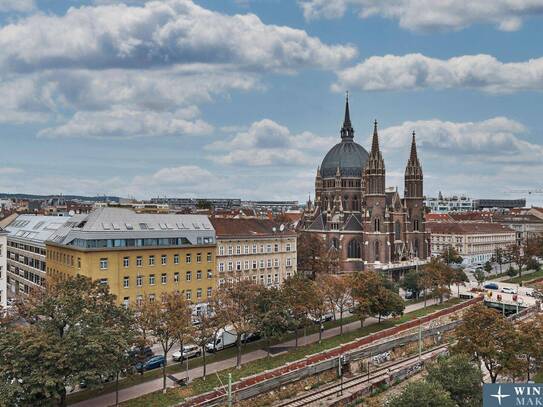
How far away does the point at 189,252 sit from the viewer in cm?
8150

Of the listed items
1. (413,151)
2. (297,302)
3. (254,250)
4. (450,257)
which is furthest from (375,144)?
(297,302)

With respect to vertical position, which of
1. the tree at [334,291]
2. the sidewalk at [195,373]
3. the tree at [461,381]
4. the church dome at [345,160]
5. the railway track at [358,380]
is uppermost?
the church dome at [345,160]

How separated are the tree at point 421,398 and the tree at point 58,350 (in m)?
22.6

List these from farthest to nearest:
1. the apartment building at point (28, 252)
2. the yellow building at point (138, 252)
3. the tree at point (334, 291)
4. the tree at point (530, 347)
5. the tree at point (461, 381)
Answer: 1. the apartment building at point (28, 252)
2. the tree at point (334, 291)
3. the yellow building at point (138, 252)
4. the tree at point (530, 347)
5. the tree at point (461, 381)

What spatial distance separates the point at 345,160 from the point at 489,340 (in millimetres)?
103540

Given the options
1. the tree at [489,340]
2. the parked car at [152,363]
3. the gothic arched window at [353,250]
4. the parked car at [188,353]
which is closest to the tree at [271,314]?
the parked car at [188,353]

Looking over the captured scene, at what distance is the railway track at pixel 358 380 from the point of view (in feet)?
171

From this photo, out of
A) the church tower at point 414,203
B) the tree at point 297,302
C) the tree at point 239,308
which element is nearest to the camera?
the tree at point 239,308

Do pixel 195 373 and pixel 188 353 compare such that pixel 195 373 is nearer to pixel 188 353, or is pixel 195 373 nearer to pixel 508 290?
pixel 188 353

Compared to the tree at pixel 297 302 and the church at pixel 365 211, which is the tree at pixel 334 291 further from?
the church at pixel 365 211

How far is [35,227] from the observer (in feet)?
321

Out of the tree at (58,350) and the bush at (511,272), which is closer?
the tree at (58,350)

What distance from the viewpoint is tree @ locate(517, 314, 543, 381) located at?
50.3 meters

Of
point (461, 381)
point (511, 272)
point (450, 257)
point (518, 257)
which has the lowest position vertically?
point (511, 272)
